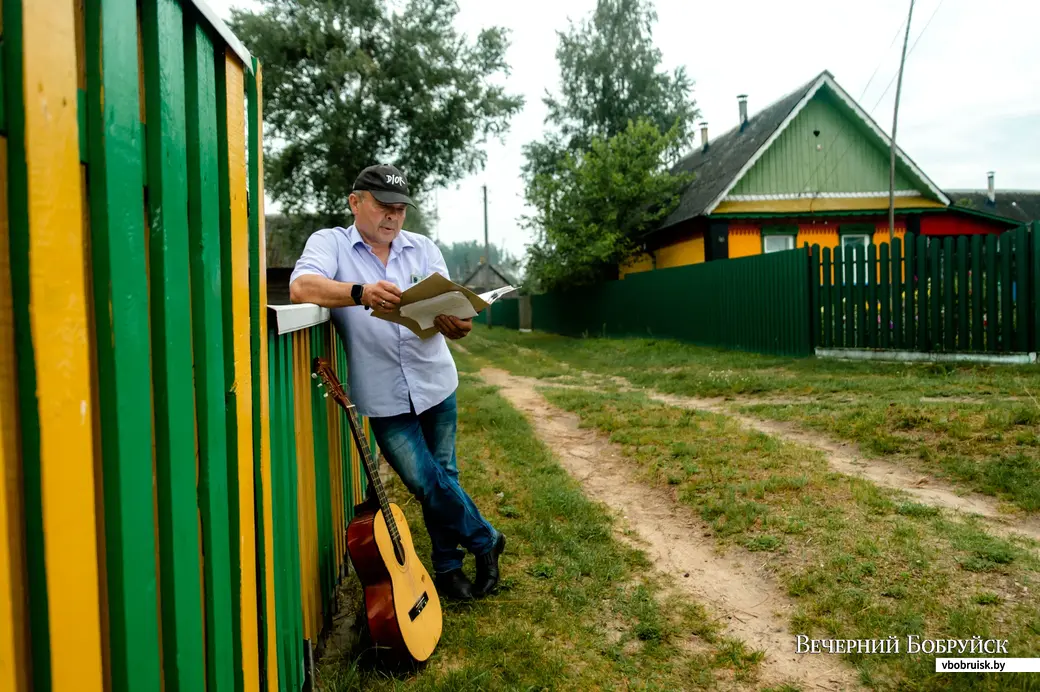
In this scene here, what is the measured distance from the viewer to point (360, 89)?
23078 millimetres

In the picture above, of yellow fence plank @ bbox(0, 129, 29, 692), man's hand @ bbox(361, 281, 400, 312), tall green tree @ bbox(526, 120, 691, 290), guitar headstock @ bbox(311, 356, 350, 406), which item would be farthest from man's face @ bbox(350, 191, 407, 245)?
tall green tree @ bbox(526, 120, 691, 290)

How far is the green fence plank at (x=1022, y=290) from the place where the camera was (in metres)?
9.30

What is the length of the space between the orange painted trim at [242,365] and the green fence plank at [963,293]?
1027cm

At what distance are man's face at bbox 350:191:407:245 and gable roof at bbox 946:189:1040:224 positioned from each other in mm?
35926

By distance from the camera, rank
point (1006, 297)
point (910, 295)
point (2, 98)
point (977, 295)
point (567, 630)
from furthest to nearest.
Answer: point (910, 295)
point (977, 295)
point (1006, 297)
point (567, 630)
point (2, 98)

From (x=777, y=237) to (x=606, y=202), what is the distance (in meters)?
4.99

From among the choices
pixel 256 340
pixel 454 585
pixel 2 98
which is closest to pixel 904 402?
pixel 454 585

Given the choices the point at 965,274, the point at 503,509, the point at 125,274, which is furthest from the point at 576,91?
the point at 125,274

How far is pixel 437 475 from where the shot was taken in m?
3.23

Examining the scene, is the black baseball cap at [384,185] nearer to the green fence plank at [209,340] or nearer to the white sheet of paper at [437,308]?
the white sheet of paper at [437,308]

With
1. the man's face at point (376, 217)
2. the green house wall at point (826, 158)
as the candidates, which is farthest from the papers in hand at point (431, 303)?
the green house wall at point (826, 158)

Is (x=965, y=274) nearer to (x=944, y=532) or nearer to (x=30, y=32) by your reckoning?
(x=944, y=532)

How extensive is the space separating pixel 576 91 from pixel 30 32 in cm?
3807

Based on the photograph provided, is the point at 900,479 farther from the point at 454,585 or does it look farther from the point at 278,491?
the point at 278,491
